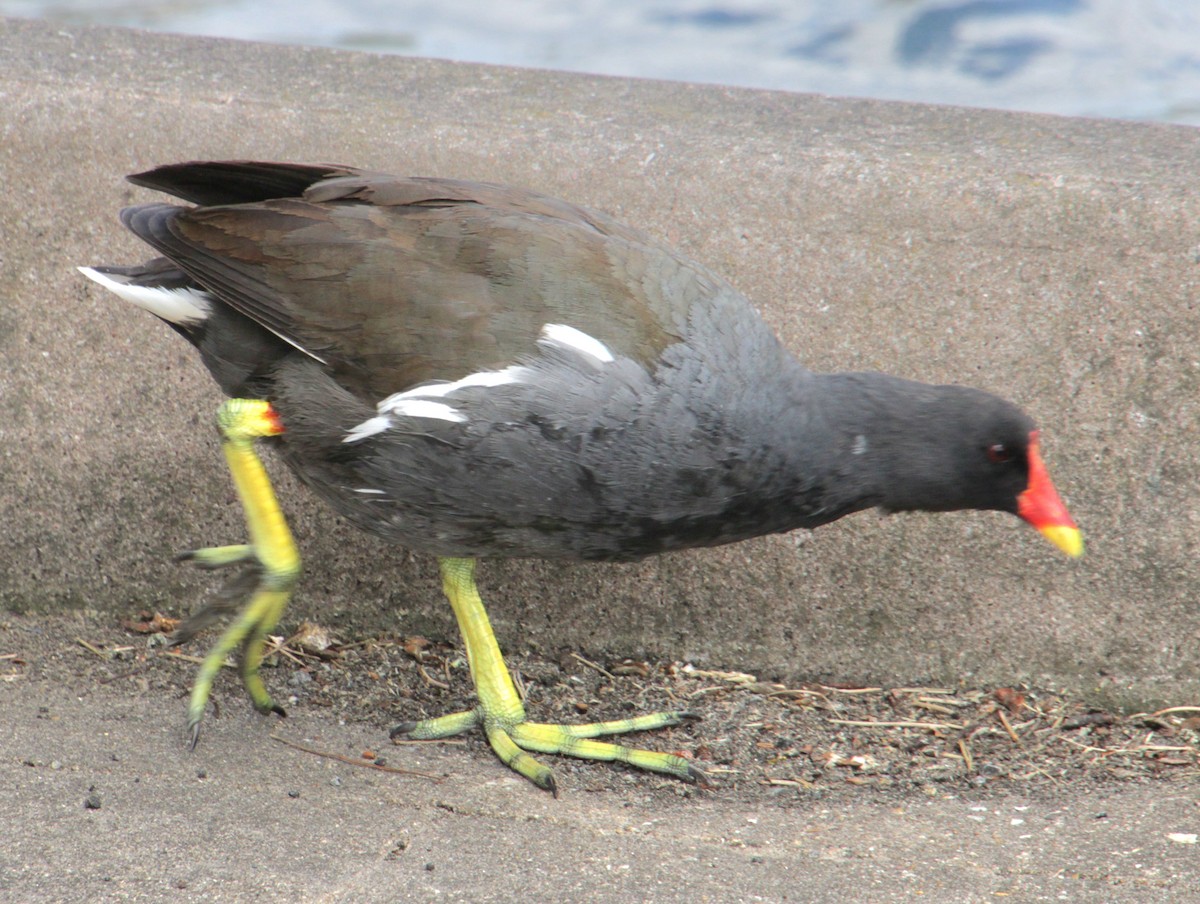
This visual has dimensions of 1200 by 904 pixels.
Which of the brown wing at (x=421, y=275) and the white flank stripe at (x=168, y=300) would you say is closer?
the brown wing at (x=421, y=275)

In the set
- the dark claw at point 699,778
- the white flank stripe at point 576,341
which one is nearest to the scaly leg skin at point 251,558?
the white flank stripe at point 576,341

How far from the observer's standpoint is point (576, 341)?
7.79 ft

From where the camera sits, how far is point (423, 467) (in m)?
2.45

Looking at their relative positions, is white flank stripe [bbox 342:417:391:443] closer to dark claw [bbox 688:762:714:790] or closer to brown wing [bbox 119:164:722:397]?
brown wing [bbox 119:164:722:397]

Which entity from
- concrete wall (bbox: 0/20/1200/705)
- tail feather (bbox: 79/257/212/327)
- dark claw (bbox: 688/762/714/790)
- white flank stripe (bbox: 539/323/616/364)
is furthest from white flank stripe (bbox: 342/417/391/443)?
dark claw (bbox: 688/762/714/790)

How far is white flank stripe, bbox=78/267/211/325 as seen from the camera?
8.77 ft

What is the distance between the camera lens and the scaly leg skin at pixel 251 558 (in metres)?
2.58

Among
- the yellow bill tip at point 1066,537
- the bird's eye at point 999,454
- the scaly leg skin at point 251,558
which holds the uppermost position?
the bird's eye at point 999,454

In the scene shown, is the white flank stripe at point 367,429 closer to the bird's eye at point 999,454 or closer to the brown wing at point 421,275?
the brown wing at point 421,275

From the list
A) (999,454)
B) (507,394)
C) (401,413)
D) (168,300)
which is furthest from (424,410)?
(999,454)

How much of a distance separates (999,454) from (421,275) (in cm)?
128

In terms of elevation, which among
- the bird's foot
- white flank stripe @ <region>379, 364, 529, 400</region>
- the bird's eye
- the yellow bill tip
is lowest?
the bird's foot

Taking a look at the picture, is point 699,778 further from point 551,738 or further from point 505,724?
point 505,724

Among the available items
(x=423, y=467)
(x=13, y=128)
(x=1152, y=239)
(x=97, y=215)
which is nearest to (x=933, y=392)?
(x=1152, y=239)
